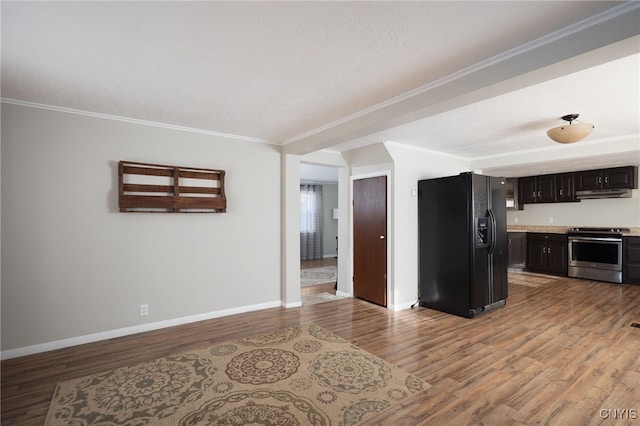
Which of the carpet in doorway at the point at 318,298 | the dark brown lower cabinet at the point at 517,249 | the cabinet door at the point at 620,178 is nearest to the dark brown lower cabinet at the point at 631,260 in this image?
the cabinet door at the point at 620,178

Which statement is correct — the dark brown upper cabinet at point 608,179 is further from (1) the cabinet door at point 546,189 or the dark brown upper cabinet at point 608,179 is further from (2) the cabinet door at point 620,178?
(1) the cabinet door at point 546,189

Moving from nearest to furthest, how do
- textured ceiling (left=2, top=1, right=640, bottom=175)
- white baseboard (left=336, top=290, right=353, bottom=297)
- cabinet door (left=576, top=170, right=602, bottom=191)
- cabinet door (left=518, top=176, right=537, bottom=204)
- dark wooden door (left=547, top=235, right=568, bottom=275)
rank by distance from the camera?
textured ceiling (left=2, top=1, right=640, bottom=175) → white baseboard (left=336, top=290, right=353, bottom=297) → cabinet door (left=576, top=170, right=602, bottom=191) → dark wooden door (left=547, top=235, right=568, bottom=275) → cabinet door (left=518, top=176, right=537, bottom=204)

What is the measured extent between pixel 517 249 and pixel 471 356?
547 centimetres

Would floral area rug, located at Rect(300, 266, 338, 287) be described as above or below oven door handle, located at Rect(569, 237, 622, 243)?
below

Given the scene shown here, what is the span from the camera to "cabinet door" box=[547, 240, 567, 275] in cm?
660

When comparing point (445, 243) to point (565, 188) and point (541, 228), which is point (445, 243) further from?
point (541, 228)

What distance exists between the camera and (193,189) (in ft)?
12.6

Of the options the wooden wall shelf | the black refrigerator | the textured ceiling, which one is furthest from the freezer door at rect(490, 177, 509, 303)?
the wooden wall shelf

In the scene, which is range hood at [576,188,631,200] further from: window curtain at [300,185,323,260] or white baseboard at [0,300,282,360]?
white baseboard at [0,300,282,360]

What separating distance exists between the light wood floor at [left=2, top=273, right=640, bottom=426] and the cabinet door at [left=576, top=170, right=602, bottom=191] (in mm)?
2531

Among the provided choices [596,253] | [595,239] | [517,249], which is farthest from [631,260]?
[517,249]

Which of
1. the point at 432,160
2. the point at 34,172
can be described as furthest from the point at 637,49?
the point at 34,172

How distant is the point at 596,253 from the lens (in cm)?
613

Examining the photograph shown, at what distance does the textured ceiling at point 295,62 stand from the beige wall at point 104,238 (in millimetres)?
346
